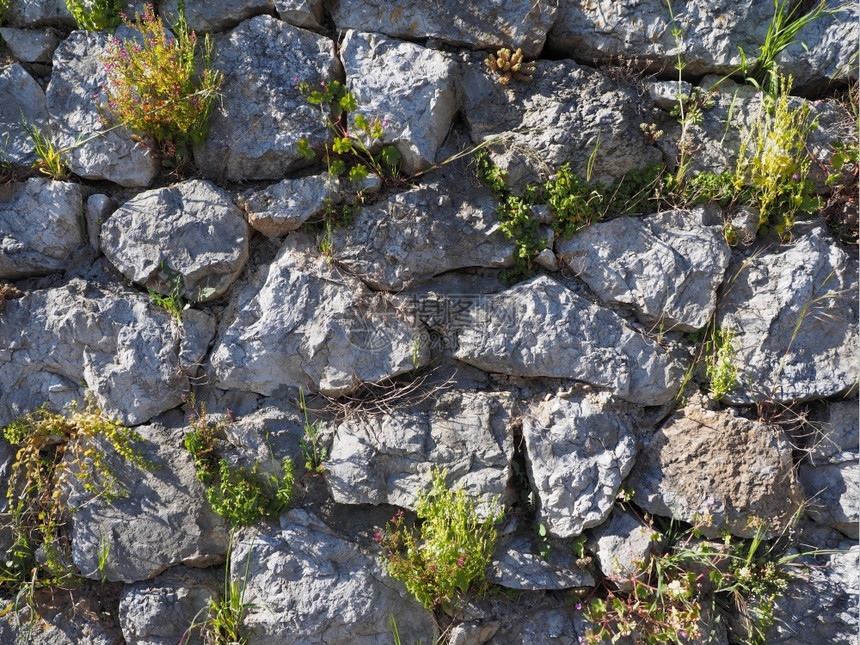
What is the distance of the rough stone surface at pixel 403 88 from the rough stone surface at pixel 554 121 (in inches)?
7.5

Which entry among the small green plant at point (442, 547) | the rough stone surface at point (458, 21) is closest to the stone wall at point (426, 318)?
the rough stone surface at point (458, 21)

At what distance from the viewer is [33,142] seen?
3.67 metres

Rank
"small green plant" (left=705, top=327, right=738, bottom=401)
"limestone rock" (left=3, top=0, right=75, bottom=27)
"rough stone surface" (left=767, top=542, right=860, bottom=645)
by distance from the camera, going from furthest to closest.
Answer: "limestone rock" (left=3, top=0, right=75, bottom=27) < "small green plant" (left=705, top=327, right=738, bottom=401) < "rough stone surface" (left=767, top=542, right=860, bottom=645)

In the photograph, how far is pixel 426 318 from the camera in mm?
3590

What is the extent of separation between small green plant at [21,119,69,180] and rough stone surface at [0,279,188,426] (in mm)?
686

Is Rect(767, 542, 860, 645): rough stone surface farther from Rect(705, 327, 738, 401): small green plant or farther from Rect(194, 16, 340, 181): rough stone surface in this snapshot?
Rect(194, 16, 340, 181): rough stone surface

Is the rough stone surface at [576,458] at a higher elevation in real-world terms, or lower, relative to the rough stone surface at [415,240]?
lower

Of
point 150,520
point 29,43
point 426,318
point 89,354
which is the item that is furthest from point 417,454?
point 29,43

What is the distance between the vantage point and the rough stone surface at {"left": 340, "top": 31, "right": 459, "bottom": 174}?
3.56m

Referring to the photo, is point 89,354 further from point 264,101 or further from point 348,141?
point 348,141

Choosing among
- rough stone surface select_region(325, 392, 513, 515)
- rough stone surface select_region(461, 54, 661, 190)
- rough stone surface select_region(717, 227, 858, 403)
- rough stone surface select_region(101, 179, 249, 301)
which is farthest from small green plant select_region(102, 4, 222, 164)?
rough stone surface select_region(717, 227, 858, 403)

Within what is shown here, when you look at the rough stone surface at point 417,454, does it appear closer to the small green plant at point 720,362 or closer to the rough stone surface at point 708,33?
Result: the small green plant at point 720,362

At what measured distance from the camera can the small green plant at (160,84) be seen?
345 centimetres

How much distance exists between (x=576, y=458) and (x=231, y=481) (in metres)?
1.93
